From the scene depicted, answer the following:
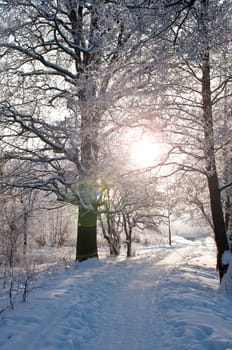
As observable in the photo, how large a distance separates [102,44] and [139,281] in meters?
7.18

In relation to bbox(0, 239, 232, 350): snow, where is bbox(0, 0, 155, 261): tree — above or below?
above

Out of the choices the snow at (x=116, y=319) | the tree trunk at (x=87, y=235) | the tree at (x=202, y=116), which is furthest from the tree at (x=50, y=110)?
the snow at (x=116, y=319)

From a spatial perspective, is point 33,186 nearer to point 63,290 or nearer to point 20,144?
point 20,144

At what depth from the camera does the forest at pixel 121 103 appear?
4.60 m

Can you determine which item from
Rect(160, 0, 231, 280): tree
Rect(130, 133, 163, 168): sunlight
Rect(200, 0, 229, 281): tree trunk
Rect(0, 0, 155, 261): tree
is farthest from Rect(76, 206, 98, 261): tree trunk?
Rect(200, 0, 229, 281): tree trunk

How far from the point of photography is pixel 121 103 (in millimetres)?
7414

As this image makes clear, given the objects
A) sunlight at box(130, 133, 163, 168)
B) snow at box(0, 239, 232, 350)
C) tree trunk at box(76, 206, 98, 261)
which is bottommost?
snow at box(0, 239, 232, 350)

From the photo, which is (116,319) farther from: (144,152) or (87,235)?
(87,235)

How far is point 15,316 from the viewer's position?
186 inches

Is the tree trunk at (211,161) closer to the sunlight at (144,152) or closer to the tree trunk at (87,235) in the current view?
the sunlight at (144,152)

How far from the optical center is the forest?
460 centimetres

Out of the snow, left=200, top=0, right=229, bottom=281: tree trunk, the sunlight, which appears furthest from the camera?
the sunlight

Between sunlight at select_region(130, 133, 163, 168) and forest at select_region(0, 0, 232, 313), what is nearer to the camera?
forest at select_region(0, 0, 232, 313)

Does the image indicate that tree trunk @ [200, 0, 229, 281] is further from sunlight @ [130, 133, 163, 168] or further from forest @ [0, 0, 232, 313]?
sunlight @ [130, 133, 163, 168]
